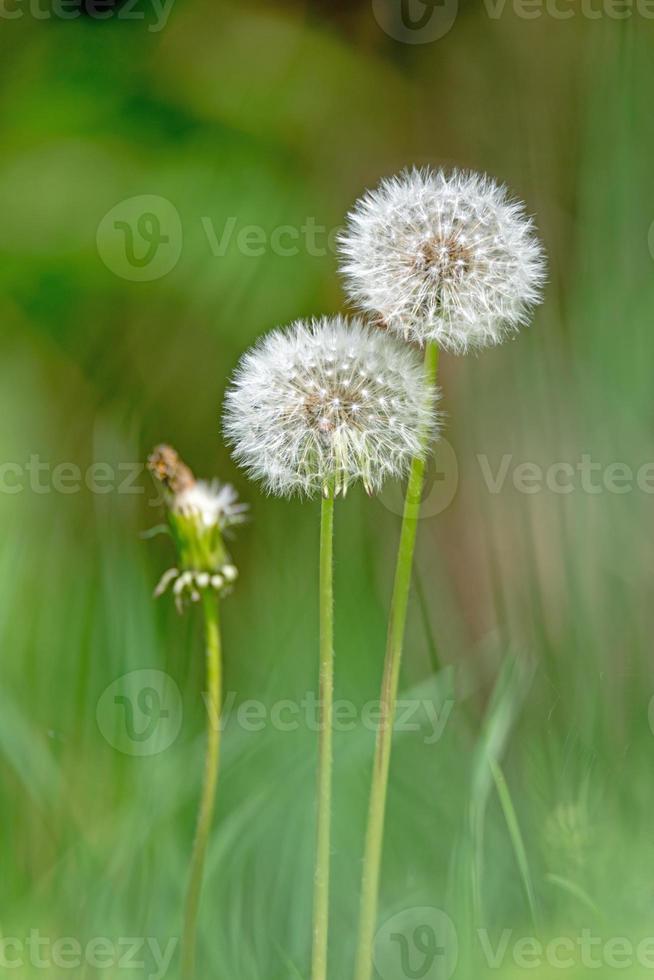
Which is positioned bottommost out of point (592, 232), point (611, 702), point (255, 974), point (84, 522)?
point (255, 974)

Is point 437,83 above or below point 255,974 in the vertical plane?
above

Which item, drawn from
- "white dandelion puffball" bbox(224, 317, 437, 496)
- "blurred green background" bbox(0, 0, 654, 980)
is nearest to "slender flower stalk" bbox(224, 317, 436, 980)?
"white dandelion puffball" bbox(224, 317, 437, 496)

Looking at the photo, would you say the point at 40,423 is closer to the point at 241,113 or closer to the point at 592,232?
the point at 241,113

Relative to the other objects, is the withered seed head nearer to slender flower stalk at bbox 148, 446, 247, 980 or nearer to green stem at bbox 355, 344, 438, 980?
slender flower stalk at bbox 148, 446, 247, 980

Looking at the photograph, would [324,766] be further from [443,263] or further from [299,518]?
[299,518]

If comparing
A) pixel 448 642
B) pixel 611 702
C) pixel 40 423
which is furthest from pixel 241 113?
pixel 611 702
